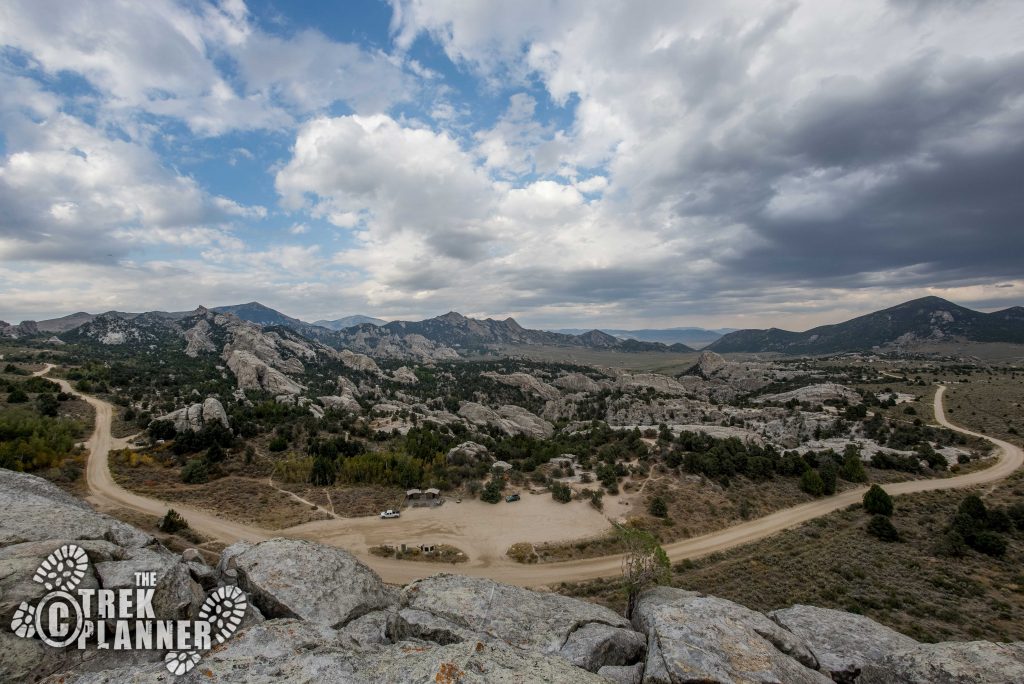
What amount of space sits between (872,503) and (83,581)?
Result: 62232 millimetres

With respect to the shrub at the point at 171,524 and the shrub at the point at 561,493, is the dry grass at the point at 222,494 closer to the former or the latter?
the shrub at the point at 171,524

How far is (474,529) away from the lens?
134 feet

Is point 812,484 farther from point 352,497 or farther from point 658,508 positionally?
point 352,497

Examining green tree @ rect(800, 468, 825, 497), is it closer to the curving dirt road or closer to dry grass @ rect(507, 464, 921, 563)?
dry grass @ rect(507, 464, 921, 563)

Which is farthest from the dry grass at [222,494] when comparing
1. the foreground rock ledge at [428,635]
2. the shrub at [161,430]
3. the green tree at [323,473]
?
the foreground rock ledge at [428,635]

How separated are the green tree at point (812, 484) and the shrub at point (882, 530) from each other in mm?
11052

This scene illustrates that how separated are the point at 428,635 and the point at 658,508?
37851mm

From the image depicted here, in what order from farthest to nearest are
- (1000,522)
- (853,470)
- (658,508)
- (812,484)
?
(853,470) < (812,484) < (658,508) < (1000,522)

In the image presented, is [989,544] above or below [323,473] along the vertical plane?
below

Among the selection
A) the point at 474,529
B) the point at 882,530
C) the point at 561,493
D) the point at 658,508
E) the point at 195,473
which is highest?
the point at 195,473

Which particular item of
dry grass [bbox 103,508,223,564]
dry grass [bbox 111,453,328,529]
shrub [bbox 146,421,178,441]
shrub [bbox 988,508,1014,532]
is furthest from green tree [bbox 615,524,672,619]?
shrub [bbox 146,421,178,441]

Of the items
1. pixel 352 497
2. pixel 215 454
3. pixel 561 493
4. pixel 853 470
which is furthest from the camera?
pixel 853 470

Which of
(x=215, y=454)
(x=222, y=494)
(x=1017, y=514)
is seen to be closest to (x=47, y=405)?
(x=215, y=454)

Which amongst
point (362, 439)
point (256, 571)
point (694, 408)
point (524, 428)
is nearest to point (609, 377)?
point (694, 408)
